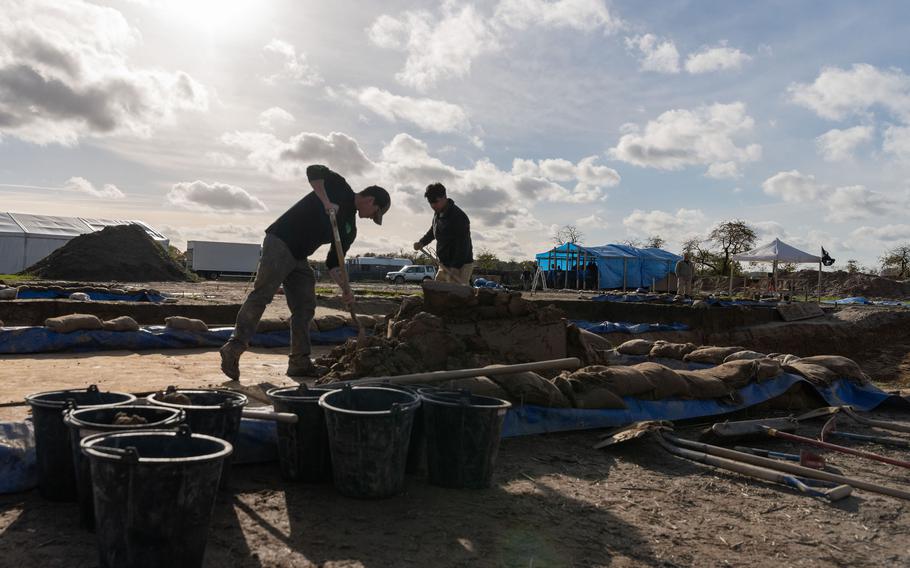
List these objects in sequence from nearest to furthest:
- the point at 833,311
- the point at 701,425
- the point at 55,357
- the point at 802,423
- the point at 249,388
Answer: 1. the point at 249,388
2. the point at 701,425
3. the point at 802,423
4. the point at 55,357
5. the point at 833,311

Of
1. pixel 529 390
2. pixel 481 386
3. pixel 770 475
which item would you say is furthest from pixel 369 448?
pixel 770 475

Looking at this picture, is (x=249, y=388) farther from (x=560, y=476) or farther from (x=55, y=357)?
(x=55, y=357)

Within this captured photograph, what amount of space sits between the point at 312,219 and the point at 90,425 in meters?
2.78

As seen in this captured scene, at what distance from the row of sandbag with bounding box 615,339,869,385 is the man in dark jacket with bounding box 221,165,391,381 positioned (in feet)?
12.1

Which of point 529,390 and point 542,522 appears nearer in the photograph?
point 542,522

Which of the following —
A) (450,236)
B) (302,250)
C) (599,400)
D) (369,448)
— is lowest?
(599,400)

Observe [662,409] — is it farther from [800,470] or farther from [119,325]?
[119,325]

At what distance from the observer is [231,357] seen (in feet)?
14.7

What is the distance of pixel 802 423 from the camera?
16.5ft

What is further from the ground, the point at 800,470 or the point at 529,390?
the point at 529,390

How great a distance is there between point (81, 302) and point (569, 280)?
22.4 metres

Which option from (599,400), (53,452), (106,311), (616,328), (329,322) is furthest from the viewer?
(616,328)

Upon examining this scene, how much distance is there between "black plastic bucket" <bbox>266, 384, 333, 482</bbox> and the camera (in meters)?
2.68

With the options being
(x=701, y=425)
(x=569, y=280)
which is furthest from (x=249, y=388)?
(x=569, y=280)
